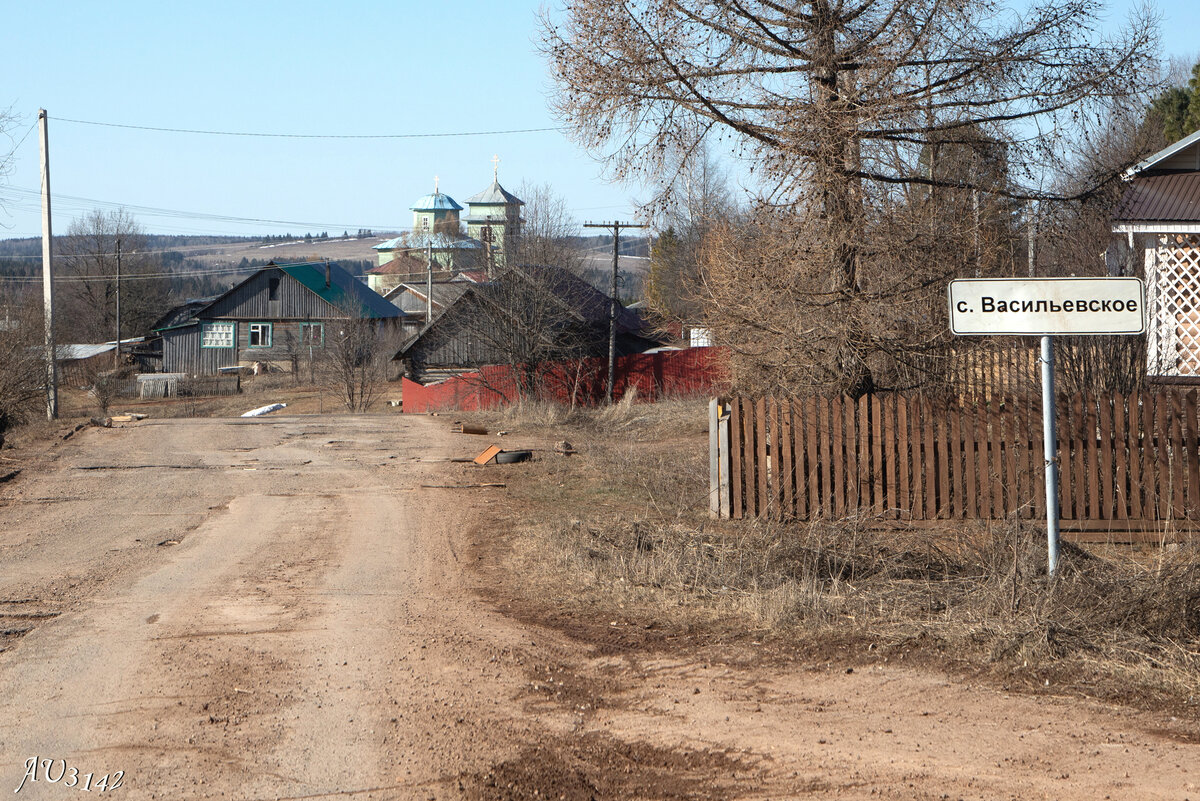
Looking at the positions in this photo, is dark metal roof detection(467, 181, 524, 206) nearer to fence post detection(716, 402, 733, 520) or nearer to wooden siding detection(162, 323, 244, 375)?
wooden siding detection(162, 323, 244, 375)

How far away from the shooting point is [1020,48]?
9.84 metres

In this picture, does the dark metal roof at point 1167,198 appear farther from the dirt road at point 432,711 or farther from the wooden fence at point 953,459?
the dirt road at point 432,711

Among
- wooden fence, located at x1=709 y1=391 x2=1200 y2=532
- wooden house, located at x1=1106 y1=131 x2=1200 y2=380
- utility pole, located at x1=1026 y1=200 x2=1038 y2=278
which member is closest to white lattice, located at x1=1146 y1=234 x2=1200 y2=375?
wooden house, located at x1=1106 y1=131 x2=1200 y2=380

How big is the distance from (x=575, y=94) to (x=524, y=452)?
20.9 feet

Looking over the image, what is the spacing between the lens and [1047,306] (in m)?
6.51

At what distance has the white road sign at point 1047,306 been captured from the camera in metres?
6.42

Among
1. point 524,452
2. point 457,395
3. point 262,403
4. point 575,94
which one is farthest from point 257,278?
point 575,94

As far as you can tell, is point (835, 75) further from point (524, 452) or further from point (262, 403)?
point (262, 403)

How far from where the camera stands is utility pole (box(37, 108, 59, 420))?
25328 mm

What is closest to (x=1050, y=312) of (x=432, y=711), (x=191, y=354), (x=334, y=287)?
(x=432, y=711)

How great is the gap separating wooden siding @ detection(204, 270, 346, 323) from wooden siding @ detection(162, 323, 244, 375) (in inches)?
44.8

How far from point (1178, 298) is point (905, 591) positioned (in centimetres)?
1027

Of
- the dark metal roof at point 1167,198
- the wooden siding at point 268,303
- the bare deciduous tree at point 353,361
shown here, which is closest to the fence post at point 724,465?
the dark metal roof at point 1167,198

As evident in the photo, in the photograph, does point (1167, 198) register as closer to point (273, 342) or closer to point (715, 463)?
point (715, 463)
